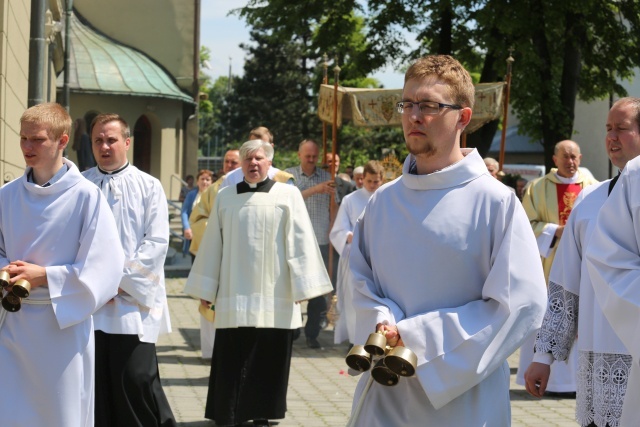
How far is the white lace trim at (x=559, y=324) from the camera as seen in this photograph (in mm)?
5195

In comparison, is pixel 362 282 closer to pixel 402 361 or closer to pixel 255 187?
pixel 402 361

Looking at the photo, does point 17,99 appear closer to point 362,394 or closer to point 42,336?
point 42,336

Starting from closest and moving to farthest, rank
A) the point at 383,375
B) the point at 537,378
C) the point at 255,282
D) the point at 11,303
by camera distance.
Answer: the point at 383,375, the point at 537,378, the point at 11,303, the point at 255,282

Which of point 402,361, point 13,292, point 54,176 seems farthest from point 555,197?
point 402,361

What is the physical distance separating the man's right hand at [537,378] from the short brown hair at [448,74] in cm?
157

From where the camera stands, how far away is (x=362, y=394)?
3.92 metres

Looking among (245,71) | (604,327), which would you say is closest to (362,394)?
(604,327)

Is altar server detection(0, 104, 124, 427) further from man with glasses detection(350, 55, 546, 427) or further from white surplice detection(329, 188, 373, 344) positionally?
white surplice detection(329, 188, 373, 344)

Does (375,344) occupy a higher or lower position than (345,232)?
higher

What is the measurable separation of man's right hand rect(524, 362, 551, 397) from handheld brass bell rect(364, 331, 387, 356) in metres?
1.58

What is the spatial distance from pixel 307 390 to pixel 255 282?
5.69 feet

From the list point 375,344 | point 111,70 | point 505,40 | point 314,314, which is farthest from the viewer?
point 111,70

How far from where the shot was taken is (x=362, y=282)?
3988 mm

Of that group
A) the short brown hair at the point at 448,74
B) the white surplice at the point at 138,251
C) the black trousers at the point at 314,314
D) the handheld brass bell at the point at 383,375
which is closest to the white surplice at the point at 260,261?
the white surplice at the point at 138,251
